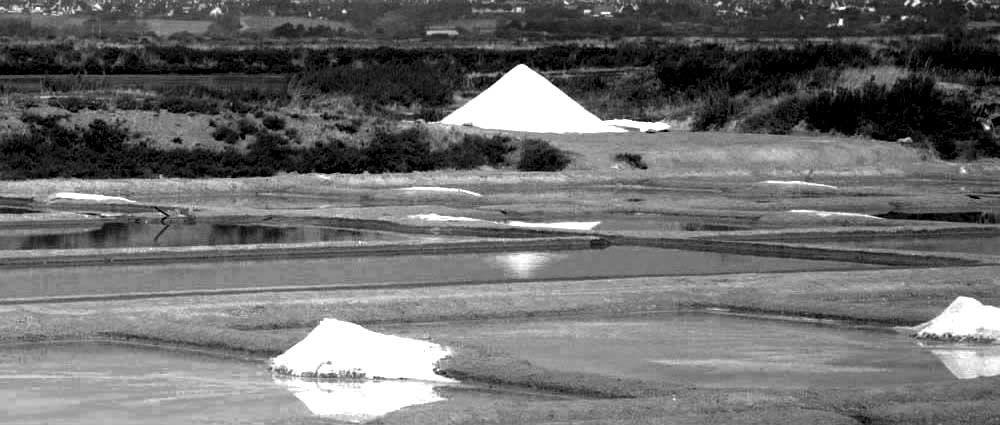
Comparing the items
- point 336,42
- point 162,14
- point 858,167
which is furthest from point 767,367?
point 162,14

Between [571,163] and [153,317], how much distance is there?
2223cm

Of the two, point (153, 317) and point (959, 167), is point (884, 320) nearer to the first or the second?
point (153, 317)

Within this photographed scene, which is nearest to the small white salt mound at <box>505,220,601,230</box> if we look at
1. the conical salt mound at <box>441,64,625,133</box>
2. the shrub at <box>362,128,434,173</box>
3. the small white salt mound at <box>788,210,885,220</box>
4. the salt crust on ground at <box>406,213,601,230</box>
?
the salt crust on ground at <box>406,213,601,230</box>

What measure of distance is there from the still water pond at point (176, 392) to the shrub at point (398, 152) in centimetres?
2267

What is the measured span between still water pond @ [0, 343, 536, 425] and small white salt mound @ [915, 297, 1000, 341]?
4.15 meters

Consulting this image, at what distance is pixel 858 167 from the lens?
38781mm

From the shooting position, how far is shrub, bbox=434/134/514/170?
3675cm

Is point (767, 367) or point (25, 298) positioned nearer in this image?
point (767, 367)

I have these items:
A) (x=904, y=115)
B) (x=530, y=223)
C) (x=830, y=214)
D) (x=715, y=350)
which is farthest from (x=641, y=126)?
(x=715, y=350)

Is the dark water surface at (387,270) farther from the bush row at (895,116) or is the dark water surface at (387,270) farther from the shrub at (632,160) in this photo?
the bush row at (895,116)

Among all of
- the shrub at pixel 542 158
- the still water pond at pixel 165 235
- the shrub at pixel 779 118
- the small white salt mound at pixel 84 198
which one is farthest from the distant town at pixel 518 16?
the still water pond at pixel 165 235

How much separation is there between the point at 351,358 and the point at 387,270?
7144 mm

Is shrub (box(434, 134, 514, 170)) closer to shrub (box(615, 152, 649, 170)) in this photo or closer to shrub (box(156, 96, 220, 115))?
shrub (box(615, 152, 649, 170))

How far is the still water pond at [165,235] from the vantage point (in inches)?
859
